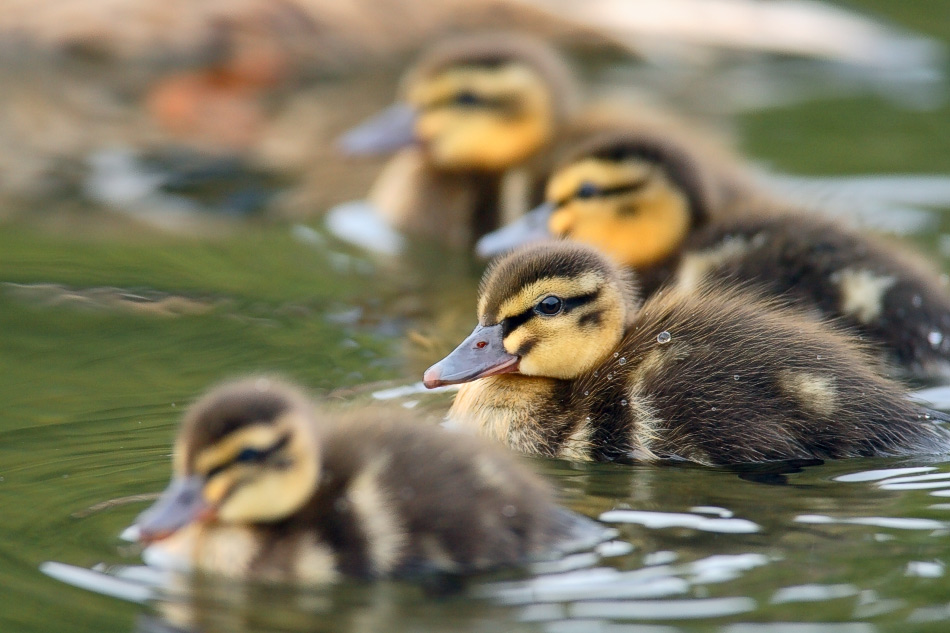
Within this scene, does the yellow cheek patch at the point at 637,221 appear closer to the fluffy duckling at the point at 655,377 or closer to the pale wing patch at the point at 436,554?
the fluffy duckling at the point at 655,377

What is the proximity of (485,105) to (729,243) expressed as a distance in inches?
67.1

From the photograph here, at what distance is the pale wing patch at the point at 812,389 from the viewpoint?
3338 millimetres

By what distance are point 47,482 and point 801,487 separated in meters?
1.52

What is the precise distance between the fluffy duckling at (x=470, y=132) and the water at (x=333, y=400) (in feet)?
0.80

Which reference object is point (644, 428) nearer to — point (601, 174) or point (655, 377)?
point (655, 377)

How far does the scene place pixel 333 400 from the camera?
385 cm

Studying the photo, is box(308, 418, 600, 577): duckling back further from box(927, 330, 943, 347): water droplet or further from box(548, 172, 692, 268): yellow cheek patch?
box(548, 172, 692, 268): yellow cheek patch

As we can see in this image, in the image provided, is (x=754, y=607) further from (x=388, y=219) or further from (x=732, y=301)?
(x=388, y=219)

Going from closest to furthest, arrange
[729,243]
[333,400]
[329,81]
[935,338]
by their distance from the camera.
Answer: [333,400] < [935,338] < [729,243] < [329,81]

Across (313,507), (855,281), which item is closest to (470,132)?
(855,281)

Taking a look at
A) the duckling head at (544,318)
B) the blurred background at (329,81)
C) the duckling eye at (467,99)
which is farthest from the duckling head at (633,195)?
the blurred background at (329,81)

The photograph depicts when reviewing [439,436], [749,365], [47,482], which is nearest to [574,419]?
[749,365]

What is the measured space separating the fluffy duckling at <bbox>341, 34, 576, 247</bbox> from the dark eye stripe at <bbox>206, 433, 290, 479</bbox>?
2863mm

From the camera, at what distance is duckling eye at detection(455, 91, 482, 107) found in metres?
5.79
